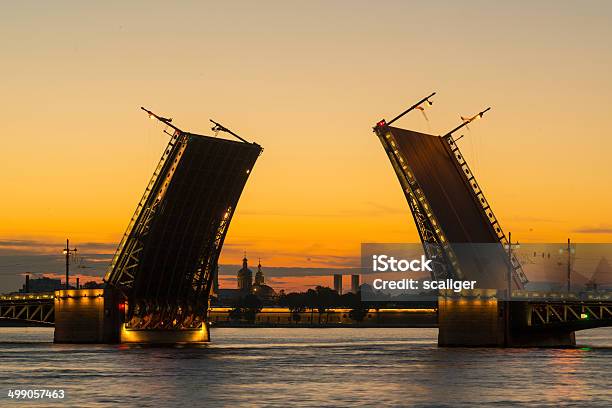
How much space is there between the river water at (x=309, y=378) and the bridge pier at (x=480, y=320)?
4.98m

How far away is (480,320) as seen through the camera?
269 ft

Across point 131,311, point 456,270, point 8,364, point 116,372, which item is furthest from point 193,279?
point 116,372

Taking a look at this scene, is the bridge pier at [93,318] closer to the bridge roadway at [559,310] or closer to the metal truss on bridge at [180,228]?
the metal truss on bridge at [180,228]

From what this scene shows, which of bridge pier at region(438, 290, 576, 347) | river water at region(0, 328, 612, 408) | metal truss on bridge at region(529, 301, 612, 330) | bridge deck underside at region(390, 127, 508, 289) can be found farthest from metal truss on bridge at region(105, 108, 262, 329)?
metal truss on bridge at region(529, 301, 612, 330)

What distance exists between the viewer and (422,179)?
2965 inches

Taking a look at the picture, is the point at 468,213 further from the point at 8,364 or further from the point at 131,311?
the point at 8,364

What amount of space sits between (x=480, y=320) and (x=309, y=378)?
3106cm

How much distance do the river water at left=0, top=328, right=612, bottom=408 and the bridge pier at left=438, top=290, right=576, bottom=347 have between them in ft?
16.3

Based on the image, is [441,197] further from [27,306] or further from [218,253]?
[27,306]

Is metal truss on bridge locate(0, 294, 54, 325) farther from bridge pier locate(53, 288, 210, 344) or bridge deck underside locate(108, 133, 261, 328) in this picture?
bridge deck underside locate(108, 133, 261, 328)

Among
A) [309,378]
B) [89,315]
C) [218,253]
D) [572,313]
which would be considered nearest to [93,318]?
[89,315]

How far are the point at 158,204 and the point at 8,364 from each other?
15615 millimetres

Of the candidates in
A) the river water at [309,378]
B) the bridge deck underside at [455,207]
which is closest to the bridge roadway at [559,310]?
the bridge deck underside at [455,207]

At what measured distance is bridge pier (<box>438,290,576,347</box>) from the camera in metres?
81.5
